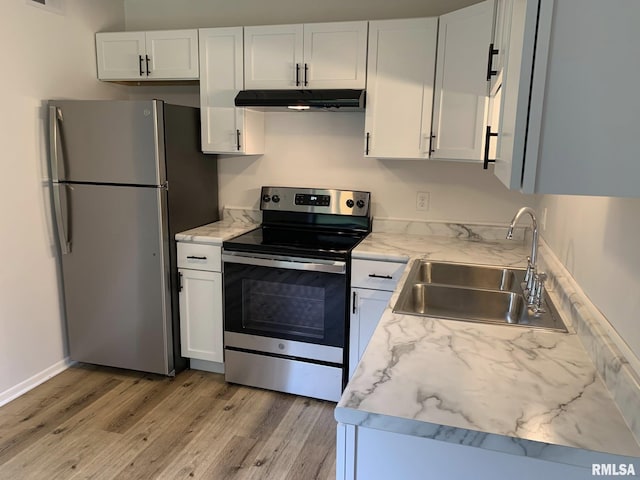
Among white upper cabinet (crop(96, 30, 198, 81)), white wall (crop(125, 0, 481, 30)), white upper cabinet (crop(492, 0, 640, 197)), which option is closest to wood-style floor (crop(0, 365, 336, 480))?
white upper cabinet (crop(492, 0, 640, 197))

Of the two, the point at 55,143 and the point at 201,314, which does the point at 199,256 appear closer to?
the point at 201,314

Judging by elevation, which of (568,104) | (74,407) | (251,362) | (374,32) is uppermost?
(374,32)

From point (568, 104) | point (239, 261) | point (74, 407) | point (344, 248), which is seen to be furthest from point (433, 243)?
point (74, 407)

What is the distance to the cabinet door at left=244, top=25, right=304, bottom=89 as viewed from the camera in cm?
277

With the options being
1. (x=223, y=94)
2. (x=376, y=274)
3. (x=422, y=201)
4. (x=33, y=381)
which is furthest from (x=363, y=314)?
(x=33, y=381)

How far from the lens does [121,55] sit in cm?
311

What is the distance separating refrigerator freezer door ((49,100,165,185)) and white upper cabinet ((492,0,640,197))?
2264 mm

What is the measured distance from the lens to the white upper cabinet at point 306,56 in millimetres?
2682

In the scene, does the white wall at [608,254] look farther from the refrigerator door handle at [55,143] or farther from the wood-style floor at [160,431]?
the refrigerator door handle at [55,143]

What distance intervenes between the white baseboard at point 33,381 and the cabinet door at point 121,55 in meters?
1.92

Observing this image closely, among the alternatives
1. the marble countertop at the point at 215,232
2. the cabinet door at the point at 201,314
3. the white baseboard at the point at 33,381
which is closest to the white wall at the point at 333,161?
the marble countertop at the point at 215,232

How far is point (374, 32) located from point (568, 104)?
202 cm

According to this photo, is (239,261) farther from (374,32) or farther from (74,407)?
(374,32)

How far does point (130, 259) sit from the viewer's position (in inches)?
113
